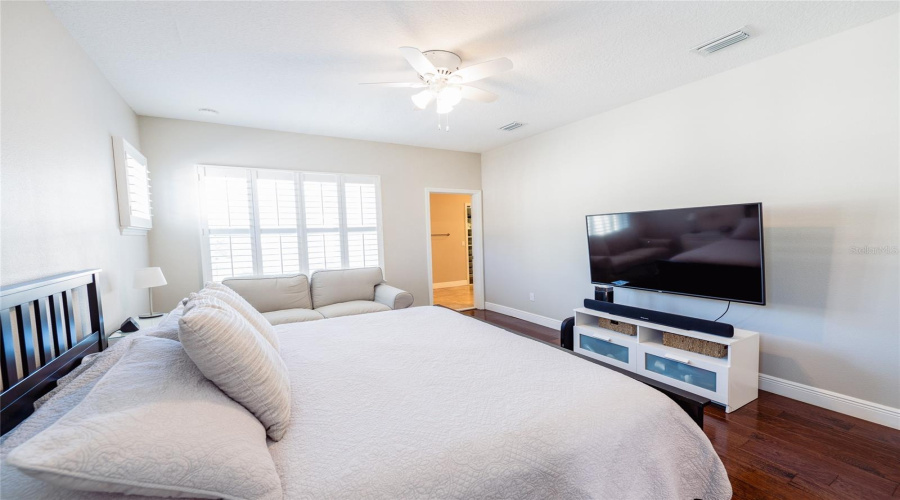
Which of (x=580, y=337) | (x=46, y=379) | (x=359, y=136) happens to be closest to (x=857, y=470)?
(x=580, y=337)

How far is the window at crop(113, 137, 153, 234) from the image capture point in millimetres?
2629

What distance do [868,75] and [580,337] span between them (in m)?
2.71

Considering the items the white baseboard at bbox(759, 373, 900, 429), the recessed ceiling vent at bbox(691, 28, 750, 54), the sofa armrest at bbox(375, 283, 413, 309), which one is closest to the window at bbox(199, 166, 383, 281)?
the sofa armrest at bbox(375, 283, 413, 309)

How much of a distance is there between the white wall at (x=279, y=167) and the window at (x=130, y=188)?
17.6 inches

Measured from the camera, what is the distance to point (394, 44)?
229cm

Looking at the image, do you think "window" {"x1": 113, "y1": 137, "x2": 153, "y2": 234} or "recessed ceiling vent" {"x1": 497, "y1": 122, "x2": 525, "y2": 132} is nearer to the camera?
"window" {"x1": 113, "y1": 137, "x2": 153, "y2": 234}

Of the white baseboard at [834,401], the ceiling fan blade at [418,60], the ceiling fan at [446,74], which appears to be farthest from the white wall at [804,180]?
the ceiling fan blade at [418,60]

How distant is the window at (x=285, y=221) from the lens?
3874mm

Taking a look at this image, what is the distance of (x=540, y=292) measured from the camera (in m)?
4.70

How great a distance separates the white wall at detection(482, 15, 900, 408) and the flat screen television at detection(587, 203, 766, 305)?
351 mm

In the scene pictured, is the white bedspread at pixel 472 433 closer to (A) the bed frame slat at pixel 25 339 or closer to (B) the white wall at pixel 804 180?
(A) the bed frame slat at pixel 25 339

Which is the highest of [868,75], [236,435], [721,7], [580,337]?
[721,7]

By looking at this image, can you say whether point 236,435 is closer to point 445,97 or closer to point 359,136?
point 445,97

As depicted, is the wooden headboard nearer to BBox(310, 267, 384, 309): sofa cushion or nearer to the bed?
the bed
